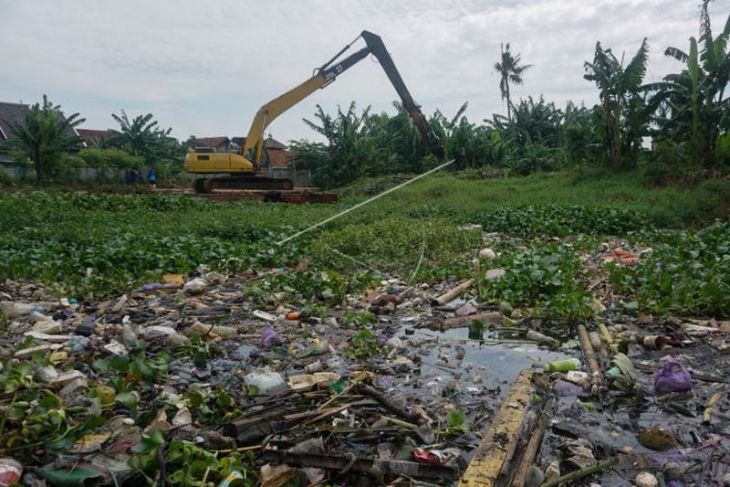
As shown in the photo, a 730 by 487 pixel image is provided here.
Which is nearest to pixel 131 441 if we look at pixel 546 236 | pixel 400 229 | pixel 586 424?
pixel 586 424

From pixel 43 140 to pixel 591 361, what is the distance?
25.0m

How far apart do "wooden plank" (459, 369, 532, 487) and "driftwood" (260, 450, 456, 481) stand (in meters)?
0.14

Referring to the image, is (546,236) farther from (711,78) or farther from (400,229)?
(711,78)

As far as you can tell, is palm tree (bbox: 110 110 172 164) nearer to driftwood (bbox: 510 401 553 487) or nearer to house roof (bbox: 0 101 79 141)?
house roof (bbox: 0 101 79 141)

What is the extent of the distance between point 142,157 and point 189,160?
14087mm

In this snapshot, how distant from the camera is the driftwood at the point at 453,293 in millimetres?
5137

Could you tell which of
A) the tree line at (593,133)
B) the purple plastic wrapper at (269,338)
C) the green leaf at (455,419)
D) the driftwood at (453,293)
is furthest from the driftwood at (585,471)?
the tree line at (593,133)

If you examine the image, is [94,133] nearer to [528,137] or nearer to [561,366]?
[528,137]

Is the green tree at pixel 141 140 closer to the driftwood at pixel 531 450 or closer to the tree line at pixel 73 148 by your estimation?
the tree line at pixel 73 148

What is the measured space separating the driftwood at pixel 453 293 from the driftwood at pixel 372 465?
292 cm

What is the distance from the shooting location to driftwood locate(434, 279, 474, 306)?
202 inches

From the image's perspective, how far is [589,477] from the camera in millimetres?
2279

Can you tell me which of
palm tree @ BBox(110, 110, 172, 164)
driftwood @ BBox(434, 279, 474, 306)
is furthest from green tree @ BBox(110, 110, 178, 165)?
driftwood @ BBox(434, 279, 474, 306)

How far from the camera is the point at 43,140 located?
927 inches
